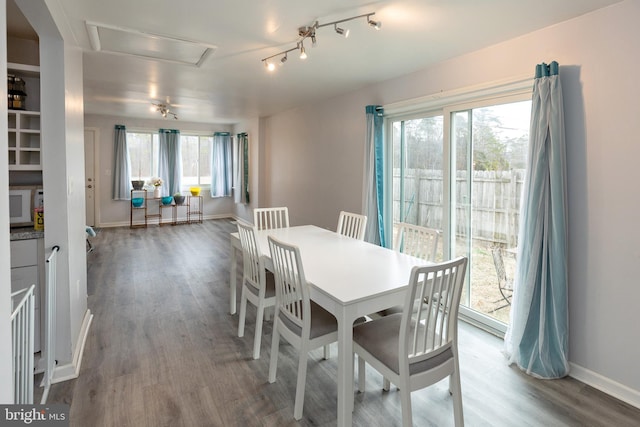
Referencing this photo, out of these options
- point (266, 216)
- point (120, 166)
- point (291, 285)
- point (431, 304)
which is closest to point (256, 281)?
point (291, 285)

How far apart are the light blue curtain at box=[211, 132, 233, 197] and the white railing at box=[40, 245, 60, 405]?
6.83 metres

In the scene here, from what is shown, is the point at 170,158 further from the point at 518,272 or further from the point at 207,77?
the point at 518,272

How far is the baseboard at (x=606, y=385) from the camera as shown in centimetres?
210

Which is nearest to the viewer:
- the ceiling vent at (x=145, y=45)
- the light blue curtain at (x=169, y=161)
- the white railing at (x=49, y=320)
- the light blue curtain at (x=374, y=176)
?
the white railing at (x=49, y=320)

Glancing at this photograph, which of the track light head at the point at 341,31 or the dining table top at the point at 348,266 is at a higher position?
the track light head at the point at 341,31

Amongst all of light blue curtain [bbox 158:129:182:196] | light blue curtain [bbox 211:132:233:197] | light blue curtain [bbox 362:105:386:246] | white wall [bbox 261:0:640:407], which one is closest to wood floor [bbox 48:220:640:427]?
white wall [bbox 261:0:640:407]

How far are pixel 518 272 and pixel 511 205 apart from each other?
0.62 m

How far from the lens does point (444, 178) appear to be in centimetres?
336

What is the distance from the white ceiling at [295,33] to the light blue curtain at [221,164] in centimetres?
437

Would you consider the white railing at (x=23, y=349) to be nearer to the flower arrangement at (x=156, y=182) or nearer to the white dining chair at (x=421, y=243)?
the white dining chair at (x=421, y=243)

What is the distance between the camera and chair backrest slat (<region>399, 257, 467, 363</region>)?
5.18 ft

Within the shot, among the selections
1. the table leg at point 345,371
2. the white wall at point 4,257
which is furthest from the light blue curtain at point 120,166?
the table leg at point 345,371

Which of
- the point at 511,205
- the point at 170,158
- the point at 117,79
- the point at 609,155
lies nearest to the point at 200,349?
the point at 511,205

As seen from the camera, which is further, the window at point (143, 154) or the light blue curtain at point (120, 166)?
the window at point (143, 154)
